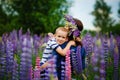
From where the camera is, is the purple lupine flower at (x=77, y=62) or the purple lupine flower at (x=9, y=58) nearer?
the purple lupine flower at (x=9, y=58)

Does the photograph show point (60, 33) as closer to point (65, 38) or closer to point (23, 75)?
point (65, 38)

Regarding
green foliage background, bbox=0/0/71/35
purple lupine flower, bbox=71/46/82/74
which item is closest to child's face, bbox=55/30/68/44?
purple lupine flower, bbox=71/46/82/74

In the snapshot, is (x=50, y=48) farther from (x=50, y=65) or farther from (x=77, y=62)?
(x=50, y=65)

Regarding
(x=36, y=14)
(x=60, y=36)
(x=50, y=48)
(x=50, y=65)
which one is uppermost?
(x=36, y=14)

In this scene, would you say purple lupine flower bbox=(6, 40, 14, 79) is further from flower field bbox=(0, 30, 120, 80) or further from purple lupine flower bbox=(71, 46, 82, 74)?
purple lupine flower bbox=(71, 46, 82, 74)

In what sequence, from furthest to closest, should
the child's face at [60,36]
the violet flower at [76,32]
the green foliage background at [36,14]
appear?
the green foliage background at [36,14]
the violet flower at [76,32]
the child's face at [60,36]

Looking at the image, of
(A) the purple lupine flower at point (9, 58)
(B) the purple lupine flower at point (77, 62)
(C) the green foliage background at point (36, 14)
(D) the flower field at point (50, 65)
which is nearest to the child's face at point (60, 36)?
(B) the purple lupine flower at point (77, 62)

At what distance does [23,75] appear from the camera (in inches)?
134

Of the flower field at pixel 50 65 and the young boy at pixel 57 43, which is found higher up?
the young boy at pixel 57 43

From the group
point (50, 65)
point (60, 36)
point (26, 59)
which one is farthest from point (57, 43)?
point (50, 65)

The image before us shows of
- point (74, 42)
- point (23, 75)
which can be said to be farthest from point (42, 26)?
point (23, 75)

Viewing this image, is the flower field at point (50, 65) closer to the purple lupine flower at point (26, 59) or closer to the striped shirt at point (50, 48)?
the purple lupine flower at point (26, 59)

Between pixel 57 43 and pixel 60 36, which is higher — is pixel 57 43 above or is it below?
below

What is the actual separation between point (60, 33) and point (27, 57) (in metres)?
2.17
